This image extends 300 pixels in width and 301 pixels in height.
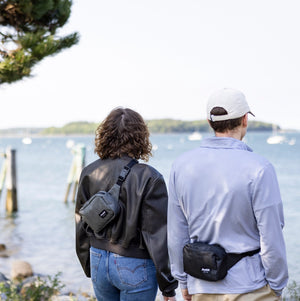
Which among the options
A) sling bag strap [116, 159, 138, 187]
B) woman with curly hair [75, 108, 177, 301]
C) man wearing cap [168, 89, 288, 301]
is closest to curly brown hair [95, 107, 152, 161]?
woman with curly hair [75, 108, 177, 301]

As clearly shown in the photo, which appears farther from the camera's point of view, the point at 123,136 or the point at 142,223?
the point at 123,136

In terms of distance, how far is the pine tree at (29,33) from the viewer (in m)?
4.84

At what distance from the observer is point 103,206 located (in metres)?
2.46

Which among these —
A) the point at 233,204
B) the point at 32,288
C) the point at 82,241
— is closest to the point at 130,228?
the point at 82,241

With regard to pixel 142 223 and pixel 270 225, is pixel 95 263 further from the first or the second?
pixel 270 225

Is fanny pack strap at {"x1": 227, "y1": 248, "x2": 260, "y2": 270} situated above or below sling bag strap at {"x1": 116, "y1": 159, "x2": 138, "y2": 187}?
below

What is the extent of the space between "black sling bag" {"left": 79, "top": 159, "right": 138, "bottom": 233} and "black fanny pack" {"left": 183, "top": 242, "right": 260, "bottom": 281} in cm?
49

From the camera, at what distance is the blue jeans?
2.45 metres

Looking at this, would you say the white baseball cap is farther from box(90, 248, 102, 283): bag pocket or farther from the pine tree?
the pine tree

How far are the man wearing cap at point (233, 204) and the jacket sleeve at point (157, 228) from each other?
0.85 feet

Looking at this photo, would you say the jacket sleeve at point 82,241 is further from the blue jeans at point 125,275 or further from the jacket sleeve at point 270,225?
the jacket sleeve at point 270,225

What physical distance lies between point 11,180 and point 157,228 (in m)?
14.5

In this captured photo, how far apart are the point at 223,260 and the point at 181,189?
1.19 feet

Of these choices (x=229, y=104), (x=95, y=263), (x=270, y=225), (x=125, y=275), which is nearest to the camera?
(x=270, y=225)
